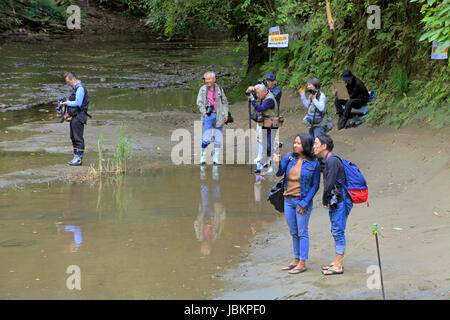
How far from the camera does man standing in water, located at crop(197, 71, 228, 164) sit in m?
12.5

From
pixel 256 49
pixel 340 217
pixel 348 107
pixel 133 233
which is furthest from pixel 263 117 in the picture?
pixel 256 49

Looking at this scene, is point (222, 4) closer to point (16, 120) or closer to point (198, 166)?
point (16, 120)

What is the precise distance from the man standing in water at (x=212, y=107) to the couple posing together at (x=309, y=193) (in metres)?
5.63

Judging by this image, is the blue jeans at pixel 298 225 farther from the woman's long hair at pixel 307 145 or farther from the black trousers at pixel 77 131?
the black trousers at pixel 77 131

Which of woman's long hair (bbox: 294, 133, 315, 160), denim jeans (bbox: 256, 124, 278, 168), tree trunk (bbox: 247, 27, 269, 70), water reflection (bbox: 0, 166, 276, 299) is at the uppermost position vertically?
tree trunk (bbox: 247, 27, 269, 70)

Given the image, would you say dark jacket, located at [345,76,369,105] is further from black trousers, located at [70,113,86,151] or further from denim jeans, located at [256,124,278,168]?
black trousers, located at [70,113,86,151]

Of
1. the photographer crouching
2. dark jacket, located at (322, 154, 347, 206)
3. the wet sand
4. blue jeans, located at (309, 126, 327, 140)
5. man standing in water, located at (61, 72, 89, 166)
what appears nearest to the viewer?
the wet sand

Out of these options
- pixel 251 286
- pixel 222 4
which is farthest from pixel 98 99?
pixel 251 286

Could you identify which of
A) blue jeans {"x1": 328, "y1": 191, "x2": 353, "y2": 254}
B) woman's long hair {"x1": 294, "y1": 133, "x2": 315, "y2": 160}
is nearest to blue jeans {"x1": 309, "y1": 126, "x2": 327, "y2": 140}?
woman's long hair {"x1": 294, "y1": 133, "x2": 315, "y2": 160}

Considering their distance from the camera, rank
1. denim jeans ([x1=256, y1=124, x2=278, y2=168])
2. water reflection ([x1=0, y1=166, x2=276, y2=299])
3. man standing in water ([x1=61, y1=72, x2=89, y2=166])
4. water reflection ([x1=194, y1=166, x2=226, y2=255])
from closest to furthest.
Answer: water reflection ([x1=0, y1=166, x2=276, y2=299]) < water reflection ([x1=194, y1=166, x2=226, y2=255]) < denim jeans ([x1=256, y1=124, x2=278, y2=168]) < man standing in water ([x1=61, y1=72, x2=89, y2=166])

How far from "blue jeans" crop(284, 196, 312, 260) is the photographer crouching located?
4.68 meters

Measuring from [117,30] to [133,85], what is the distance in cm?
2752

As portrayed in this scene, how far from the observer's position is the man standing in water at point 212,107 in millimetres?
12484

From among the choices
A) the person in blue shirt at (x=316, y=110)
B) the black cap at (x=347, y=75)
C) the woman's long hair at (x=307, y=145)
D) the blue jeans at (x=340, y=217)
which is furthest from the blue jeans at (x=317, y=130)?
the blue jeans at (x=340, y=217)
